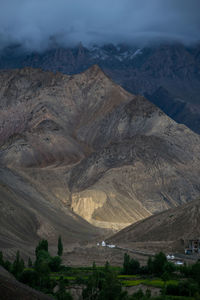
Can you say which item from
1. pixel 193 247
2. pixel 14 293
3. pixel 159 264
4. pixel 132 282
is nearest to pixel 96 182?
pixel 193 247

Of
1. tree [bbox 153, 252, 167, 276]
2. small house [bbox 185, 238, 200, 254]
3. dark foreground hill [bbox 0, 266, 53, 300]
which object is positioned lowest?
small house [bbox 185, 238, 200, 254]

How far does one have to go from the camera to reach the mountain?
81.3m

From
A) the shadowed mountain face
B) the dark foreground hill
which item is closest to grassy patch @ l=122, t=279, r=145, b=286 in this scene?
the dark foreground hill

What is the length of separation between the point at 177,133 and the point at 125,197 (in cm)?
4853

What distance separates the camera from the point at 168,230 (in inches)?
3413

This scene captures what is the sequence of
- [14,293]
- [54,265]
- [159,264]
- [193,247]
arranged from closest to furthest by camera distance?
1. [14,293]
2. [159,264]
3. [54,265]
4. [193,247]

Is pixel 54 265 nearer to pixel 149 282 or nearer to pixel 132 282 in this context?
pixel 132 282

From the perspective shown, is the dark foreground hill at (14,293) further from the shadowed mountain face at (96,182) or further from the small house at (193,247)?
the shadowed mountain face at (96,182)

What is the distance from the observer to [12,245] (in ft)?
269

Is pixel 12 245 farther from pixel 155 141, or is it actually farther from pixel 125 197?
pixel 155 141

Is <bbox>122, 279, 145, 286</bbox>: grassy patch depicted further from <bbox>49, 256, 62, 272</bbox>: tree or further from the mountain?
the mountain

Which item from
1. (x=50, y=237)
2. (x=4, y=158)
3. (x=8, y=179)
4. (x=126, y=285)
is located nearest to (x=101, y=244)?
(x=50, y=237)

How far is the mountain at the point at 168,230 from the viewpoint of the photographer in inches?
3201

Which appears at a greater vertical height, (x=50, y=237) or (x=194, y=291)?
(x=194, y=291)
